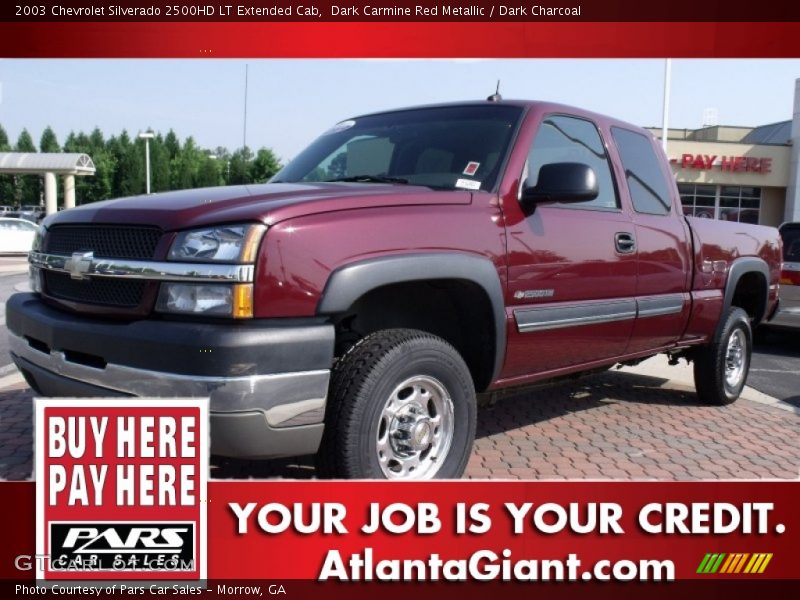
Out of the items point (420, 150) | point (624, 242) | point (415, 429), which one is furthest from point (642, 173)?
point (415, 429)

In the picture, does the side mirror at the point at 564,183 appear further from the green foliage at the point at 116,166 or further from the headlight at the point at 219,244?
the green foliage at the point at 116,166

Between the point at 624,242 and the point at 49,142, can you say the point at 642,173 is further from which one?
the point at 49,142

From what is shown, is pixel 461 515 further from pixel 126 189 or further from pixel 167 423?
pixel 126 189

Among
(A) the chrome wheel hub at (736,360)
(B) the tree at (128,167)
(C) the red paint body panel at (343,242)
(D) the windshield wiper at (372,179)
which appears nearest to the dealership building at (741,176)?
(A) the chrome wheel hub at (736,360)

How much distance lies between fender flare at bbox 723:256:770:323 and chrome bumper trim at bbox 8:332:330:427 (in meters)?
3.78

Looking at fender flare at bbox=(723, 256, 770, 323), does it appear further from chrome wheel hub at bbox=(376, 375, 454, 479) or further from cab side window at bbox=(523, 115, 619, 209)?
chrome wheel hub at bbox=(376, 375, 454, 479)

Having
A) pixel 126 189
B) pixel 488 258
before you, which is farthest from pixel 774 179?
pixel 126 189

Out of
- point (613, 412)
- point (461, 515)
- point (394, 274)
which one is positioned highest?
point (394, 274)

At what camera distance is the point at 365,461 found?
2967 mm

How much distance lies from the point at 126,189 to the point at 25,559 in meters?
49.2

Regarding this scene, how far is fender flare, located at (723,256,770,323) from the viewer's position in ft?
17.9

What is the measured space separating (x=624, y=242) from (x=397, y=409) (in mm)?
1916

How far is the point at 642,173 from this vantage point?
4.89 meters

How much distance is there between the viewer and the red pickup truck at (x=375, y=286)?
8.93 feet
